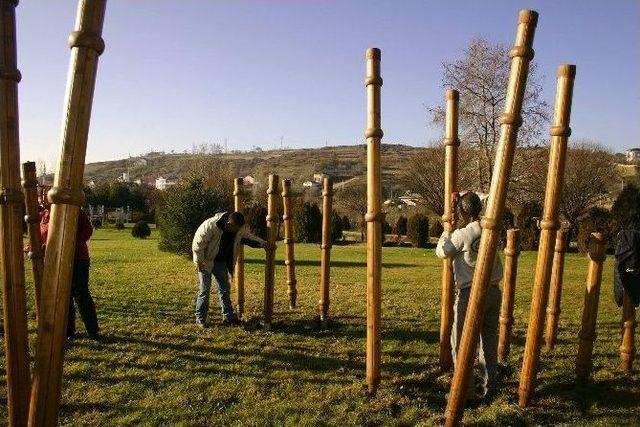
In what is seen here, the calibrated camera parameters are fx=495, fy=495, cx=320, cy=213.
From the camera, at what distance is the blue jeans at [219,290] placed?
7.64m

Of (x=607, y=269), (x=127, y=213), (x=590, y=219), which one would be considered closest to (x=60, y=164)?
(x=607, y=269)

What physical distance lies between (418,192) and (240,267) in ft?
106

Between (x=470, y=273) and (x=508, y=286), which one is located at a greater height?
(x=470, y=273)

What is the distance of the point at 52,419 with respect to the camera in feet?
7.80

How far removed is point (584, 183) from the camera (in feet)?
103

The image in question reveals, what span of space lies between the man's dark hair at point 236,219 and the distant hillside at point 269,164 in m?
80.3

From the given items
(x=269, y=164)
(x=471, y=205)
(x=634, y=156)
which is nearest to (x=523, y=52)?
(x=471, y=205)

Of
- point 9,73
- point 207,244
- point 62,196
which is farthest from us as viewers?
point 207,244

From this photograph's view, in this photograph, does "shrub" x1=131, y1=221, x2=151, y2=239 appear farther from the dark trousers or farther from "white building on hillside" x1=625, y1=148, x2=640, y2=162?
"white building on hillside" x1=625, y1=148, x2=640, y2=162

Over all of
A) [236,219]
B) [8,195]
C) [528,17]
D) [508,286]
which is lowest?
[508,286]

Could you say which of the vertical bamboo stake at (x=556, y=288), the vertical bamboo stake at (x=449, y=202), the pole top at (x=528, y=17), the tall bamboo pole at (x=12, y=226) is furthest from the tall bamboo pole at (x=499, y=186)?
the vertical bamboo stake at (x=556, y=288)

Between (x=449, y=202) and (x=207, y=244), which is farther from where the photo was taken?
Answer: (x=207, y=244)

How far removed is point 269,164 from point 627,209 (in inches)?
4091

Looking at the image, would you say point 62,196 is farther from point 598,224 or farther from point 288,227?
point 598,224
